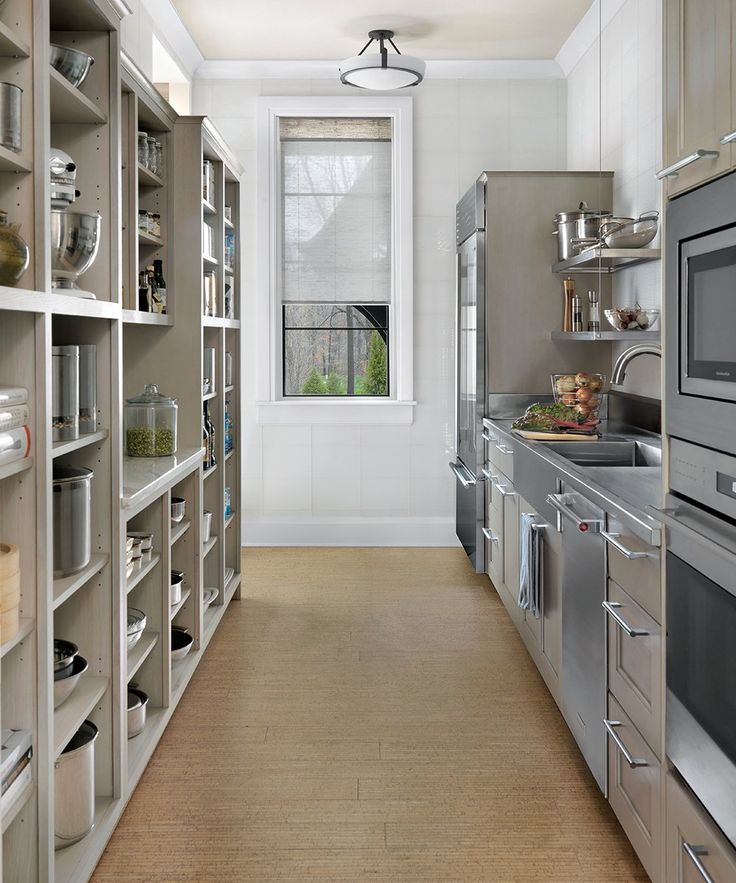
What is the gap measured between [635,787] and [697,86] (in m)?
1.53

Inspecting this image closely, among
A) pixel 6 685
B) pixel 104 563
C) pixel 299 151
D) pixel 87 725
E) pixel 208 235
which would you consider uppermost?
pixel 299 151

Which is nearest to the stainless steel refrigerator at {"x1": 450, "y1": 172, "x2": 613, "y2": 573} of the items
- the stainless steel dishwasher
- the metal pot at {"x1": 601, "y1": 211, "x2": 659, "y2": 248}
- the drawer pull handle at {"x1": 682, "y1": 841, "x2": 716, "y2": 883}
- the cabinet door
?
the metal pot at {"x1": 601, "y1": 211, "x2": 659, "y2": 248}

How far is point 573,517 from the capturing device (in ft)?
8.43

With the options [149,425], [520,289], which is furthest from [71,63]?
[520,289]

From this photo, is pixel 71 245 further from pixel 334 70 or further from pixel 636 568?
pixel 334 70

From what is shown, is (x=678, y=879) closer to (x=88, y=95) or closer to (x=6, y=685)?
(x=6, y=685)

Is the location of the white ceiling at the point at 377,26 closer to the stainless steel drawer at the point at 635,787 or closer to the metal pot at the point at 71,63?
the metal pot at the point at 71,63

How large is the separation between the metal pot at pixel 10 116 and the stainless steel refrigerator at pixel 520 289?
313 centimetres

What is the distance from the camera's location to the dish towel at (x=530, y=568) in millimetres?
3129

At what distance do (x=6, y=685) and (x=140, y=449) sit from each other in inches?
64.1

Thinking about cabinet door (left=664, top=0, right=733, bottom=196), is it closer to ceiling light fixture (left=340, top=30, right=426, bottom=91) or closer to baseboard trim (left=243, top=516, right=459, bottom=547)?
ceiling light fixture (left=340, top=30, right=426, bottom=91)

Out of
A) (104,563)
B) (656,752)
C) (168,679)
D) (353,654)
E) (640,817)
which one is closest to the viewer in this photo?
(656,752)

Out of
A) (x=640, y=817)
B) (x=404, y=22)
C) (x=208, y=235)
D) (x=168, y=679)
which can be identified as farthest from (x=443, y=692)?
(x=404, y=22)

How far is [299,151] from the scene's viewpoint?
562 cm
